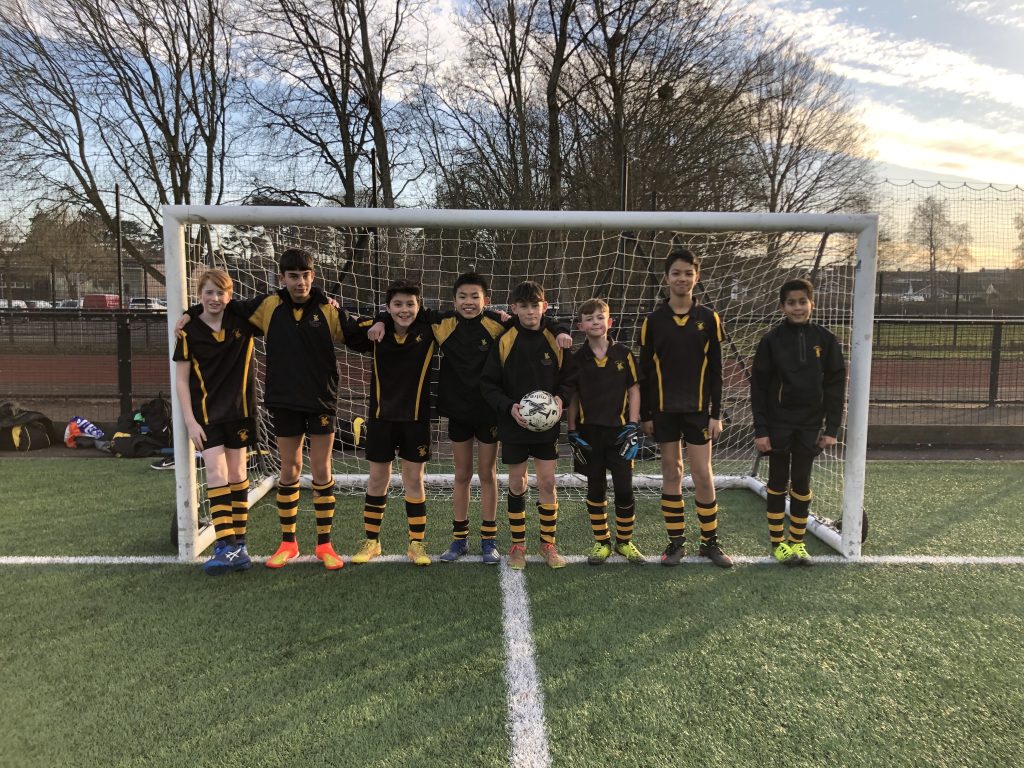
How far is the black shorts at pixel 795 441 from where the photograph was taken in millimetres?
3637

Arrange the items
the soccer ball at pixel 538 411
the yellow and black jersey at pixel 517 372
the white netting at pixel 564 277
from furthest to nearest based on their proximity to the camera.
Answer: the white netting at pixel 564 277
the yellow and black jersey at pixel 517 372
the soccer ball at pixel 538 411

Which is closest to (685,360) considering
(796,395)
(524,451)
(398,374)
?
(796,395)

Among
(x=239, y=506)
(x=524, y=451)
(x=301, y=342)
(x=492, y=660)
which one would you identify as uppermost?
(x=301, y=342)

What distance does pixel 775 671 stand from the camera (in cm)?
258

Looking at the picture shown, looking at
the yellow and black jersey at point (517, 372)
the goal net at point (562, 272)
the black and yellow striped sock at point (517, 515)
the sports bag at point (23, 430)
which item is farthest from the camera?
the sports bag at point (23, 430)

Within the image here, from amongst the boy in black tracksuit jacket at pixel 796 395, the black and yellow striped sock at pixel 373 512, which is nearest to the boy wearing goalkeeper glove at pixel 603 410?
the boy in black tracksuit jacket at pixel 796 395

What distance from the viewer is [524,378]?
3.46m

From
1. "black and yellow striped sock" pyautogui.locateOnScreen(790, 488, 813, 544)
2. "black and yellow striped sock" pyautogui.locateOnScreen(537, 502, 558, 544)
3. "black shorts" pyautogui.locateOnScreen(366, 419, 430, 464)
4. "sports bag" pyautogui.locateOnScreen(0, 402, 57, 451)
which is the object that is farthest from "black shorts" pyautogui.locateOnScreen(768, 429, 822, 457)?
"sports bag" pyautogui.locateOnScreen(0, 402, 57, 451)

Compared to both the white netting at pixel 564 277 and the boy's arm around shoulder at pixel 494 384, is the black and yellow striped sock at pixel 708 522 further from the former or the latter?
the boy's arm around shoulder at pixel 494 384

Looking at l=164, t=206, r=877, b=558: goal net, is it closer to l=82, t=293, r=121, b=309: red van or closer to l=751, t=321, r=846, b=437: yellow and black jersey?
l=751, t=321, r=846, b=437: yellow and black jersey

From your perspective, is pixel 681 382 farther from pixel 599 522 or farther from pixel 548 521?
pixel 548 521

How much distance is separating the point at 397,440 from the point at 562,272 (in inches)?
117

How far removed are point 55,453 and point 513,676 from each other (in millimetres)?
6548

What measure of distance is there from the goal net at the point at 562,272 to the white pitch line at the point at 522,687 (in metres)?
1.92
